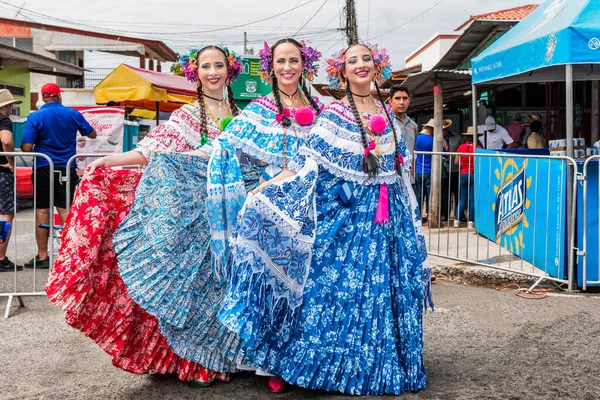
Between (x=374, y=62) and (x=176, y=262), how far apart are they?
1.63 metres

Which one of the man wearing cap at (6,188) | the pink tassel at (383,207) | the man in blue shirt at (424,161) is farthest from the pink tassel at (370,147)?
the man in blue shirt at (424,161)

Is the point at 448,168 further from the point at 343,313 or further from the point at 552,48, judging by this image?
the point at 343,313

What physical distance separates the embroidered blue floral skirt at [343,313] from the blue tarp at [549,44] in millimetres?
3512

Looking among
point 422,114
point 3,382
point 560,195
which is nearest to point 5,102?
point 3,382

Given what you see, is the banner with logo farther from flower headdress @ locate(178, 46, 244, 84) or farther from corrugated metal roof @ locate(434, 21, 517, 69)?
flower headdress @ locate(178, 46, 244, 84)

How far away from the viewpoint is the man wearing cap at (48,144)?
295 inches

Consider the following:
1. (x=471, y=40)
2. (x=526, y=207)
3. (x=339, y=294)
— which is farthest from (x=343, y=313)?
(x=471, y=40)

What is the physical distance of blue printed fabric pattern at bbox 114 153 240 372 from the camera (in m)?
3.83

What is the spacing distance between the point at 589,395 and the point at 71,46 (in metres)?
31.3

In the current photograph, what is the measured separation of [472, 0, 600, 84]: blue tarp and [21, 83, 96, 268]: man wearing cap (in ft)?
15.9

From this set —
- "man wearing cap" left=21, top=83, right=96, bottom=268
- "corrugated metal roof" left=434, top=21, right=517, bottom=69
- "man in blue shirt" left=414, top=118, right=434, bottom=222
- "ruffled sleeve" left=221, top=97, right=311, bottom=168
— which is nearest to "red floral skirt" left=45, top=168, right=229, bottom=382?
"ruffled sleeve" left=221, top=97, right=311, bottom=168

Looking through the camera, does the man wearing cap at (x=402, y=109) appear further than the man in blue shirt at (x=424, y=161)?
No

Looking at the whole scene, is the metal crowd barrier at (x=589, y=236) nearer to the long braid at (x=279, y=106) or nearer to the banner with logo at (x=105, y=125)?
the long braid at (x=279, y=106)

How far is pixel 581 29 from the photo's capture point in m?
6.37
